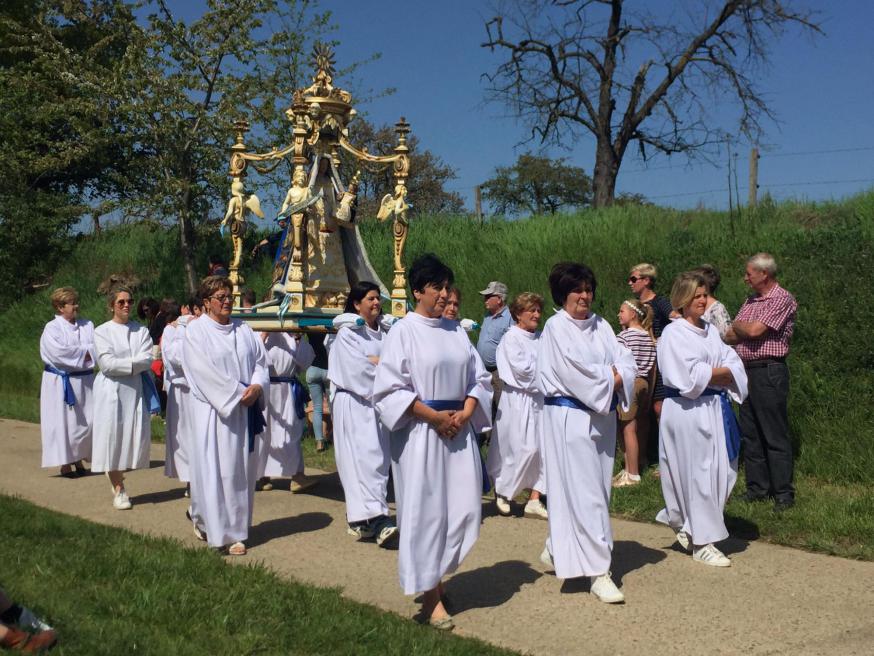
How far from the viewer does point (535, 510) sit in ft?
29.2

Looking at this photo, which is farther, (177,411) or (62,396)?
(62,396)

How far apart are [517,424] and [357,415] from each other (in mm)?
1530

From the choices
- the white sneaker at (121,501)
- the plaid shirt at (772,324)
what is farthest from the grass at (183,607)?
the plaid shirt at (772,324)

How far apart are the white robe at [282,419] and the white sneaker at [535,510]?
2.43 meters

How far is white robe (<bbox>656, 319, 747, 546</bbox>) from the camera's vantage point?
701 centimetres

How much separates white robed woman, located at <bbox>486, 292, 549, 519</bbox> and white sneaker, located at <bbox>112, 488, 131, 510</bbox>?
10.9ft

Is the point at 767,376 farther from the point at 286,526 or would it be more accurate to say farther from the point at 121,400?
the point at 121,400

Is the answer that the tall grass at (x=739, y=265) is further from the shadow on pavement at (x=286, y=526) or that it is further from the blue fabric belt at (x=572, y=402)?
the shadow on pavement at (x=286, y=526)

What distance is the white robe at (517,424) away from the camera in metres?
9.04

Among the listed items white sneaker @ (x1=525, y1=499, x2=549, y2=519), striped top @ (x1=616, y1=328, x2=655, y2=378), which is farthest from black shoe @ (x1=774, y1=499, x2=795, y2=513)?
striped top @ (x1=616, y1=328, x2=655, y2=378)

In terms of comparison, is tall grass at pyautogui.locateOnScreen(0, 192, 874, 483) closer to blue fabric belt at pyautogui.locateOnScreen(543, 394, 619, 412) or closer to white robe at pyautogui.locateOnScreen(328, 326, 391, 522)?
blue fabric belt at pyautogui.locateOnScreen(543, 394, 619, 412)

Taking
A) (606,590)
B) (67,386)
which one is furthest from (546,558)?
(67,386)

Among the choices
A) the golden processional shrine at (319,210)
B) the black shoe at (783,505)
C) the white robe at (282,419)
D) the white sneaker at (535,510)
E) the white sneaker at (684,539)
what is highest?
the golden processional shrine at (319,210)

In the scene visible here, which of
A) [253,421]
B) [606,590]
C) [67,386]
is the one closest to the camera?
[606,590]
